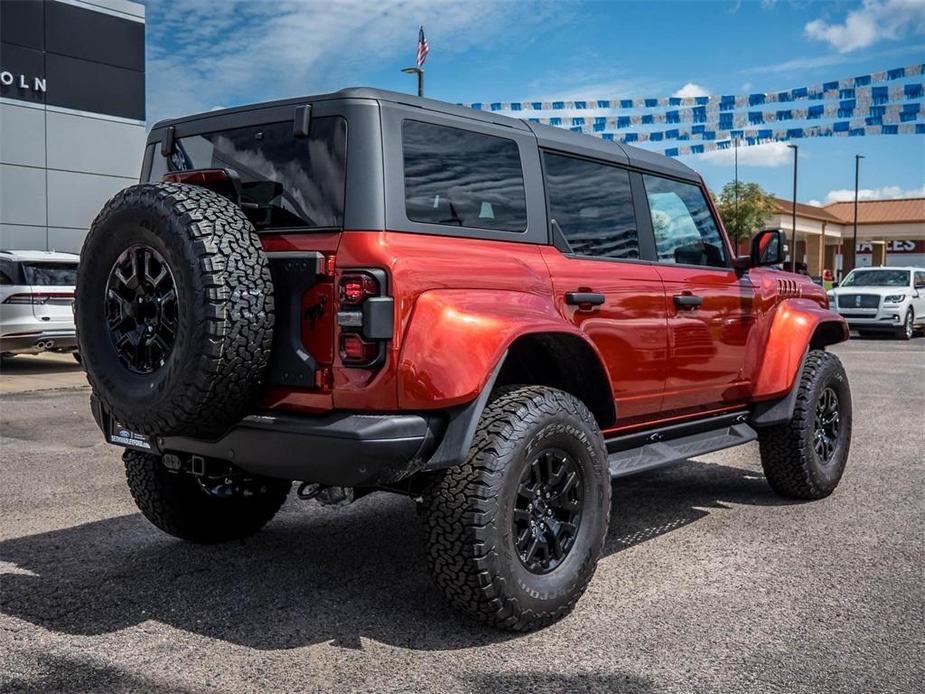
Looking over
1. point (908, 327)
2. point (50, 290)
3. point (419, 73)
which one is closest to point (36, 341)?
point (50, 290)

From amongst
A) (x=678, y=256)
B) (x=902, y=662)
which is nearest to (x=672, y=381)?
(x=678, y=256)

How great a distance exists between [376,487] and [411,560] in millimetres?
1038

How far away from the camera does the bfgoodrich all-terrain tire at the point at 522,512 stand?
3.42 metres

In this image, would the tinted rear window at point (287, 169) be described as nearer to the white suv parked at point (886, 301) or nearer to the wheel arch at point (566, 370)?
the wheel arch at point (566, 370)

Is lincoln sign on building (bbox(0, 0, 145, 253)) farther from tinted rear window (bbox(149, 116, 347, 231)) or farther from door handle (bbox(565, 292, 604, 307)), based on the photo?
door handle (bbox(565, 292, 604, 307))

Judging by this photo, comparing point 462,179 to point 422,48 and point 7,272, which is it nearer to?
point 7,272

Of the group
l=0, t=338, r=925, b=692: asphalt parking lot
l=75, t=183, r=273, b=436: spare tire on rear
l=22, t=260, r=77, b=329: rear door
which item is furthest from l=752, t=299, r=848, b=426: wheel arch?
l=22, t=260, r=77, b=329: rear door

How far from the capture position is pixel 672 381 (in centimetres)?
479

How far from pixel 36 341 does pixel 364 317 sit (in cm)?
1061

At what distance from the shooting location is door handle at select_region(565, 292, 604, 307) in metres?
4.05

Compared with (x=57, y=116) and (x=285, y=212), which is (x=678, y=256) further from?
(x=57, y=116)

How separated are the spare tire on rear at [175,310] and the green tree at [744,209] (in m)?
59.1

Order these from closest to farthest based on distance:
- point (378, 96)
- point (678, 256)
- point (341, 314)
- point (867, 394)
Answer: point (341, 314) < point (378, 96) < point (678, 256) < point (867, 394)

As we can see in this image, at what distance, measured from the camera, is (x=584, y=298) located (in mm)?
4113
